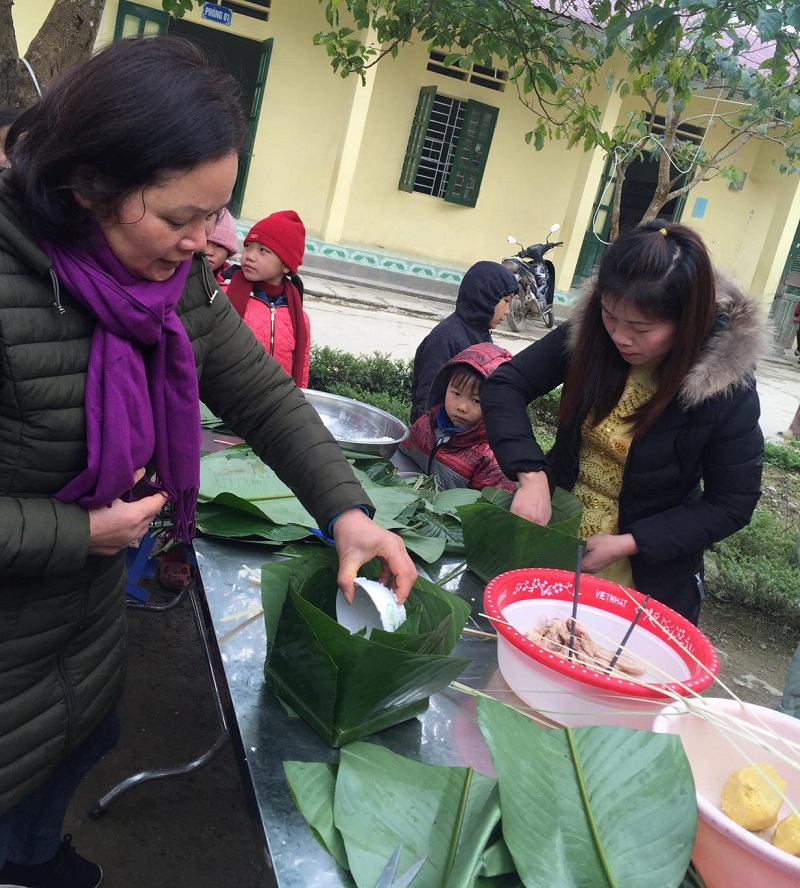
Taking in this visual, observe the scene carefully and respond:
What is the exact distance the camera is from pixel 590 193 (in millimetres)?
12891

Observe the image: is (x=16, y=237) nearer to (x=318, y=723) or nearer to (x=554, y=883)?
(x=318, y=723)

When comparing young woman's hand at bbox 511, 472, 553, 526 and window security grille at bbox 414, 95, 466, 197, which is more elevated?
window security grille at bbox 414, 95, 466, 197

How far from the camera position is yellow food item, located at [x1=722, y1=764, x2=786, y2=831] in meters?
1.04

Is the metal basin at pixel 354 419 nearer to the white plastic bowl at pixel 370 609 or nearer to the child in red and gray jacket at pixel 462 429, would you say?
the child in red and gray jacket at pixel 462 429

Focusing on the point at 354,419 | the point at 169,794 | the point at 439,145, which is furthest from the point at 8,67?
the point at 439,145

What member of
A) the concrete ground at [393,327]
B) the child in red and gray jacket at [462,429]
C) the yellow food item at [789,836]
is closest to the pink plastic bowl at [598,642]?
the yellow food item at [789,836]

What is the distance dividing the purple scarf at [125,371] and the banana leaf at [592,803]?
636 mm

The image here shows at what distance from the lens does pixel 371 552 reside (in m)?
1.46

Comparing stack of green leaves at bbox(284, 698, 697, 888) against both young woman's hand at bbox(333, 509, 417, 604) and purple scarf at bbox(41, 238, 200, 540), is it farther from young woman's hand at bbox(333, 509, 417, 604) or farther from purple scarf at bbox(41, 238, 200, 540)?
purple scarf at bbox(41, 238, 200, 540)

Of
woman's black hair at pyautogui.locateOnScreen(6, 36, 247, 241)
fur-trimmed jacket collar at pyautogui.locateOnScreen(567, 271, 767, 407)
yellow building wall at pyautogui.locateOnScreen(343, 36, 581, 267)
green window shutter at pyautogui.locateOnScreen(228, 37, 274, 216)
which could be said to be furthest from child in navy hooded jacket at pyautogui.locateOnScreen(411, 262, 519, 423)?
yellow building wall at pyautogui.locateOnScreen(343, 36, 581, 267)

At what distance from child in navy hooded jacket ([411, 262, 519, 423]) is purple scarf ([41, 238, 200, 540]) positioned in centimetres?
244

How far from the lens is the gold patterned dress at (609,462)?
7.10 ft

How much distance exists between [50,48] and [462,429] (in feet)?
8.02

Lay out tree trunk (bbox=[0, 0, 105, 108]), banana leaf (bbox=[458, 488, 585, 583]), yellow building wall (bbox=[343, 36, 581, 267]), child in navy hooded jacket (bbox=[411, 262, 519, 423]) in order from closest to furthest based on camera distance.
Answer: banana leaf (bbox=[458, 488, 585, 583]) → tree trunk (bbox=[0, 0, 105, 108]) → child in navy hooded jacket (bbox=[411, 262, 519, 423]) → yellow building wall (bbox=[343, 36, 581, 267])
